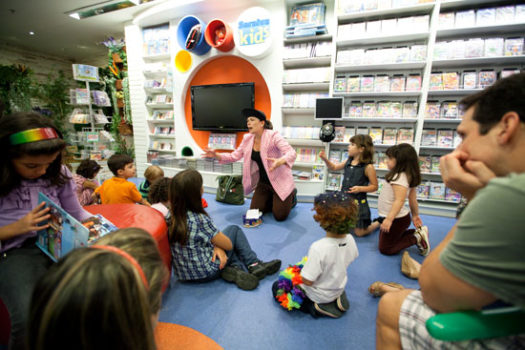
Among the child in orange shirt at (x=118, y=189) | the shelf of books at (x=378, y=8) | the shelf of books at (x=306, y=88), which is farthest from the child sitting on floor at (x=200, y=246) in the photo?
the shelf of books at (x=378, y=8)

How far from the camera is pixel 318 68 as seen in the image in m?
3.92

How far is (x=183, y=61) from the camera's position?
4.90 m

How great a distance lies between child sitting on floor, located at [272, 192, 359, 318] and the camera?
150cm

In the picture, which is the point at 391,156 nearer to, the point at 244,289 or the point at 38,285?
the point at 244,289

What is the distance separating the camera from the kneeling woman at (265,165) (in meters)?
3.21

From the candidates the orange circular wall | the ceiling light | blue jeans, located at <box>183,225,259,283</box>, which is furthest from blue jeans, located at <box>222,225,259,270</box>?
the ceiling light

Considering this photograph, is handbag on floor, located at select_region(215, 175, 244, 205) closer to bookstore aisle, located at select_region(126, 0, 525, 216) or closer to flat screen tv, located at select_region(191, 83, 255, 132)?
bookstore aisle, located at select_region(126, 0, 525, 216)

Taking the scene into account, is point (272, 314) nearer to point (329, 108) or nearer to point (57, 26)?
point (329, 108)

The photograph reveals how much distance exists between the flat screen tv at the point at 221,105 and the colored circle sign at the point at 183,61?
1.48 ft

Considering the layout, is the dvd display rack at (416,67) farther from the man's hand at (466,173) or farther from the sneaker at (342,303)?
the man's hand at (466,173)

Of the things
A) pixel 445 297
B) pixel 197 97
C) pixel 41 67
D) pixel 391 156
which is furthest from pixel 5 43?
pixel 445 297

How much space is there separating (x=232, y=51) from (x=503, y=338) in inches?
194

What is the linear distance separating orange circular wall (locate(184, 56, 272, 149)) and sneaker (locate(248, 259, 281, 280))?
3.04 metres

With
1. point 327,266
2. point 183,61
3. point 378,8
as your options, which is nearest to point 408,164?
point 327,266
